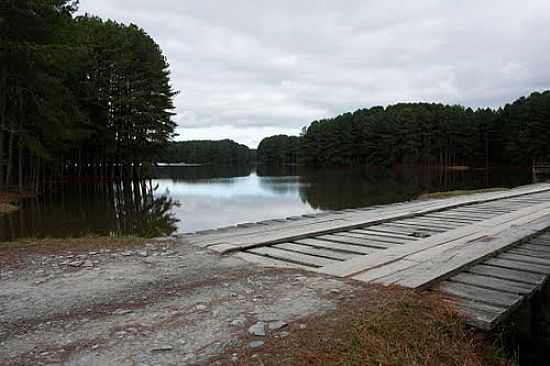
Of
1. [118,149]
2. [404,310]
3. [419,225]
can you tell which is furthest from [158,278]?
[118,149]

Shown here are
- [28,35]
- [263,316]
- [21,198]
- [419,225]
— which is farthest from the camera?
[21,198]

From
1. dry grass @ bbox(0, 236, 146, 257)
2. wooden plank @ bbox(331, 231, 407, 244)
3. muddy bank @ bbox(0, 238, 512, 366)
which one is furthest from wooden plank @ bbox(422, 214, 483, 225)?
dry grass @ bbox(0, 236, 146, 257)

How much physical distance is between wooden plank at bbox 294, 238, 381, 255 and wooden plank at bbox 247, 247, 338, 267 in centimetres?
51

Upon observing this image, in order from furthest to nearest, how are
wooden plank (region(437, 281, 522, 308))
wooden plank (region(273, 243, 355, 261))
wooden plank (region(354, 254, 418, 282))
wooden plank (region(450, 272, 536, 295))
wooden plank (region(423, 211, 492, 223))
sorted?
wooden plank (region(423, 211, 492, 223)) < wooden plank (region(273, 243, 355, 261)) < wooden plank (region(354, 254, 418, 282)) < wooden plank (region(450, 272, 536, 295)) < wooden plank (region(437, 281, 522, 308))

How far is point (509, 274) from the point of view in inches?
149

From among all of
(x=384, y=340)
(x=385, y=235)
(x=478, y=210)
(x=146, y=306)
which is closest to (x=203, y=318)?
(x=146, y=306)

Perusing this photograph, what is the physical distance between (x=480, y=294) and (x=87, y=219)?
1269 cm

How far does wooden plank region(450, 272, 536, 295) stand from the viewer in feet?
10.9

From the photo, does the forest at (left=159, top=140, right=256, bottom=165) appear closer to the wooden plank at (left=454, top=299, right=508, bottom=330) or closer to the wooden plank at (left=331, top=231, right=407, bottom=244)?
the wooden plank at (left=331, top=231, right=407, bottom=244)

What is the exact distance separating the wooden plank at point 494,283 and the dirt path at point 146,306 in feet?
3.74

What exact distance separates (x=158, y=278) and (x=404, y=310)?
7.65 ft

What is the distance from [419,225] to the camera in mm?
6758

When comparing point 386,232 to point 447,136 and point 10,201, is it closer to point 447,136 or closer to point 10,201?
point 10,201

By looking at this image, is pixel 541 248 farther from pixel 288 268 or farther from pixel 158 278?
pixel 158 278
